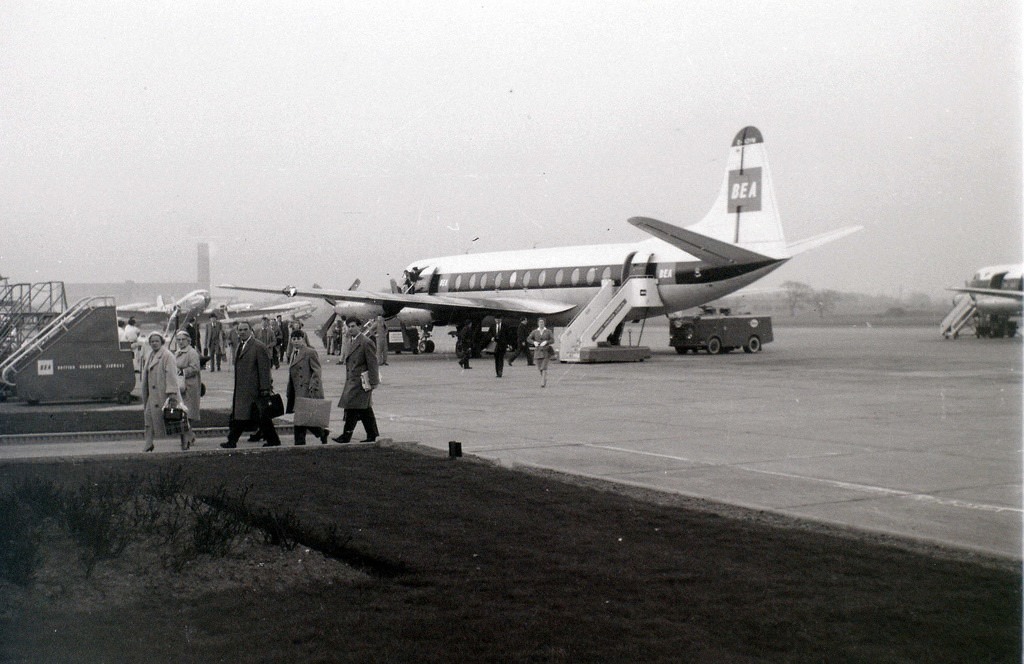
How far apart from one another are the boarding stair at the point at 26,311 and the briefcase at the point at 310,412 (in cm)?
1145

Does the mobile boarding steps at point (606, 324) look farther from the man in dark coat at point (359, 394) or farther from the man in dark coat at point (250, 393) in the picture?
the man in dark coat at point (250, 393)

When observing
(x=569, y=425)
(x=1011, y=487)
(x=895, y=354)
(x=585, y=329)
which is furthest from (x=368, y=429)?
(x=895, y=354)

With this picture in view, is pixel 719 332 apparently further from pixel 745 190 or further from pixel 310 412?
pixel 310 412

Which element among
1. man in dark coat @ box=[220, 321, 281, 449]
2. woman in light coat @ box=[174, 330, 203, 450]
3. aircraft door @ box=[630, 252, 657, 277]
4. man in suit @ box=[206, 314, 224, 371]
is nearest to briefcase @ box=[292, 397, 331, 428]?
man in dark coat @ box=[220, 321, 281, 449]

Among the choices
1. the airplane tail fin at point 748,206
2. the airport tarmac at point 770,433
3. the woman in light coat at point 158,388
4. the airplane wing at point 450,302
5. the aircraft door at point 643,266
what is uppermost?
the airplane tail fin at point 748,206

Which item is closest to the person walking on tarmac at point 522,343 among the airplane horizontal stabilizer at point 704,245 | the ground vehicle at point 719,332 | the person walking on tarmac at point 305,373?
the airplane horizontal stabilizer at point 704,245

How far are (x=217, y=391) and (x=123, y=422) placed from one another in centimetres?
741

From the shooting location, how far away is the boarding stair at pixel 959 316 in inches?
1928

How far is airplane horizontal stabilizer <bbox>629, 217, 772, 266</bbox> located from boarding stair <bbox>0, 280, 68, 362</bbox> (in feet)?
55.1

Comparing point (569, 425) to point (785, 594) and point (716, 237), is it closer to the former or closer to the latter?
point (785, 594)

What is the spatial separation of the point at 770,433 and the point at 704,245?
60.6 feet

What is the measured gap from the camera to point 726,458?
12.3 meters

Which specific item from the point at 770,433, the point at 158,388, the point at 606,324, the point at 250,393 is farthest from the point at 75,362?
the point at 606,324

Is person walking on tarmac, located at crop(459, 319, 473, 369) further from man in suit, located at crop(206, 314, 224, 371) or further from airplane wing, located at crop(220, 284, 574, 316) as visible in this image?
man in suit, located at crop(206, 314, 224, 371)
